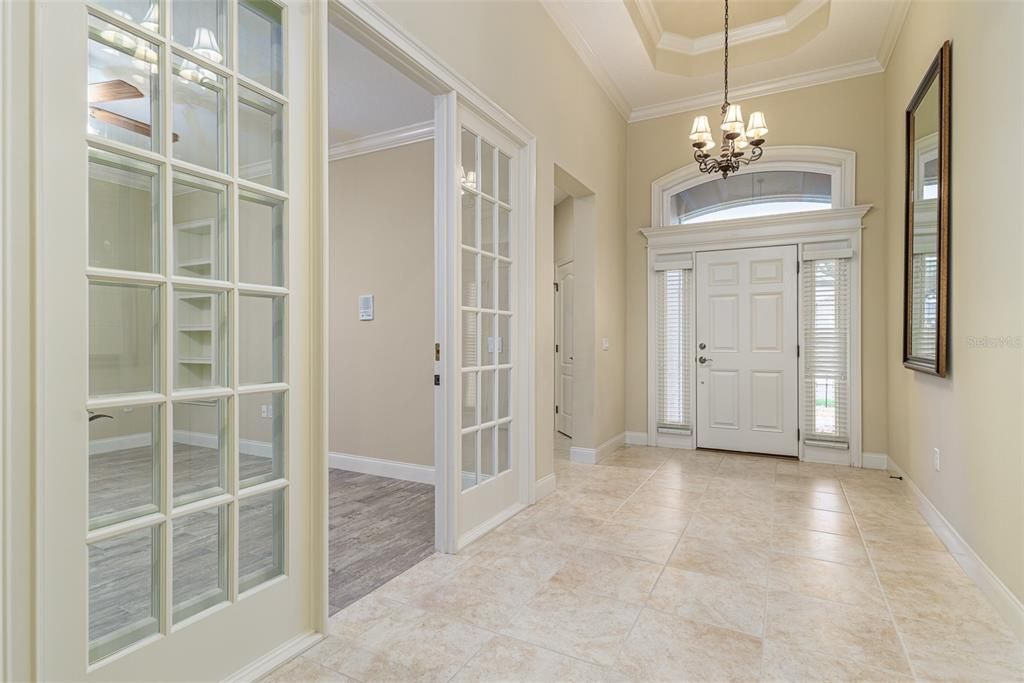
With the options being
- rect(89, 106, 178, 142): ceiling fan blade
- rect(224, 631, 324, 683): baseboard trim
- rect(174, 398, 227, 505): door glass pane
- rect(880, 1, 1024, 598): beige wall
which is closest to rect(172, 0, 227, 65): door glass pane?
rect(89, 106, 178, 142): ceiling fan blade

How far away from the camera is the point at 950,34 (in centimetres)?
285

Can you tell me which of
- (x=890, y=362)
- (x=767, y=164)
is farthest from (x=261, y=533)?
(x=767, y=164)

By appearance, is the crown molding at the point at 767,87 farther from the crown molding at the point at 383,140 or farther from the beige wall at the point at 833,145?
the crown molding at the point at 383,140

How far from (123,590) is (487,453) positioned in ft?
6.33

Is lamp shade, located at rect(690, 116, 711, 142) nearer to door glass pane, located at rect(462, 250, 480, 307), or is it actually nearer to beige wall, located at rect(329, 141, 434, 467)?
door glass pane, located at rect(462, 250, 480, 307)

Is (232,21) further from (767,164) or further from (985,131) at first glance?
(767,164)

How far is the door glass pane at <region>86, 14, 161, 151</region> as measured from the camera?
4.62 feet

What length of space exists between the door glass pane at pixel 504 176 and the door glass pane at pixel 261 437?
77.4 inches

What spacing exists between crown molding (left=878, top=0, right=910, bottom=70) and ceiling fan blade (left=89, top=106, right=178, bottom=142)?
183 inches

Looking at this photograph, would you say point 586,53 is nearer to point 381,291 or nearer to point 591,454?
point 381,291

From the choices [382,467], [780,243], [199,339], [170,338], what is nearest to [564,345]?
[780,243]

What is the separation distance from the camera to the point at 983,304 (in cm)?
Result: 237

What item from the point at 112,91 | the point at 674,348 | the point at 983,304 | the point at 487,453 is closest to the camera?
the point at 112,91

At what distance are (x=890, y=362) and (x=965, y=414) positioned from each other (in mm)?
2059
